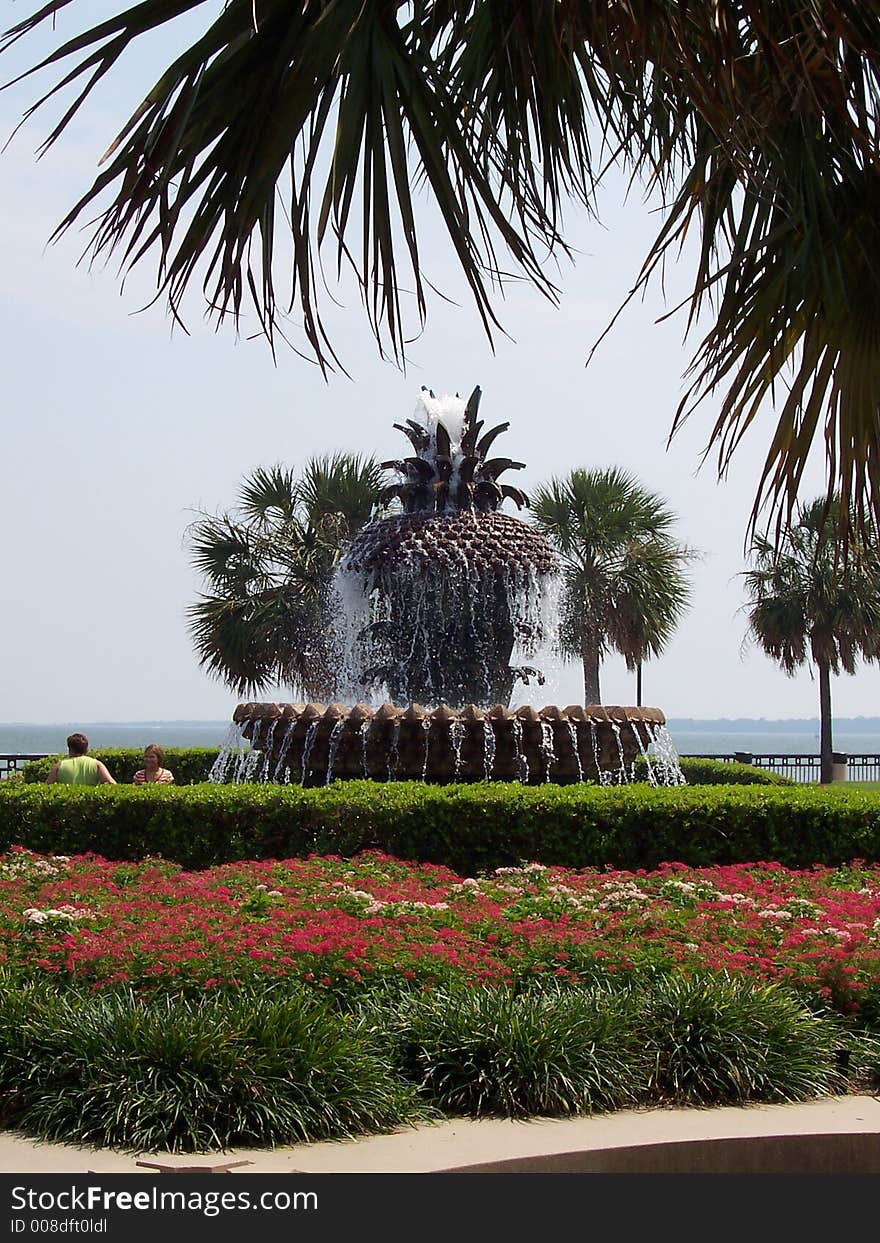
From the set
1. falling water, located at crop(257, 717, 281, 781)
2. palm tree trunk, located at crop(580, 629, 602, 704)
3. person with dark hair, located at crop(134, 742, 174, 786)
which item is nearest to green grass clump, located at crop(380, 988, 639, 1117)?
falling water, located at crop(257, 717, 281, 781)

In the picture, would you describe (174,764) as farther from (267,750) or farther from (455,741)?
(455,741)

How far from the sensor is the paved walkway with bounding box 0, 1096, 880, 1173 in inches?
158

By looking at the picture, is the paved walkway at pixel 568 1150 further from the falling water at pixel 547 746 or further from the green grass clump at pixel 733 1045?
the falling water at pixel 547 746

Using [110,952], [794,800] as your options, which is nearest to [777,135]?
[110,952]

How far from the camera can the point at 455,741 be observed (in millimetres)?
10562

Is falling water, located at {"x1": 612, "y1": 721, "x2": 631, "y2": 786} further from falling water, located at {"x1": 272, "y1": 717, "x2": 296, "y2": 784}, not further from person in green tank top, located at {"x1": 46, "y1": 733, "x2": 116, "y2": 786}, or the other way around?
person in green tank top, located at {"x1": 46, "y1": 733, "x2": 116, "y2": 786}

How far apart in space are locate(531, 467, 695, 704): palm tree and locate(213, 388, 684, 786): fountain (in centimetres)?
1058

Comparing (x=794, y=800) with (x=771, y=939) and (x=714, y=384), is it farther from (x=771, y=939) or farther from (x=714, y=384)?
(x=714, y=384)

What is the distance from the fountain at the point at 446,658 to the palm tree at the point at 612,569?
10.6m

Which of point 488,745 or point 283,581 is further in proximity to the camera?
point 283,581

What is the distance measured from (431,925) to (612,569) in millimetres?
18362

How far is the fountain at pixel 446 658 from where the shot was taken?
34.9 ft

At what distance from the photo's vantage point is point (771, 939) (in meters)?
6.18

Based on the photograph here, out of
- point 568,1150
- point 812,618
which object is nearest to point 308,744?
point 568,1150
